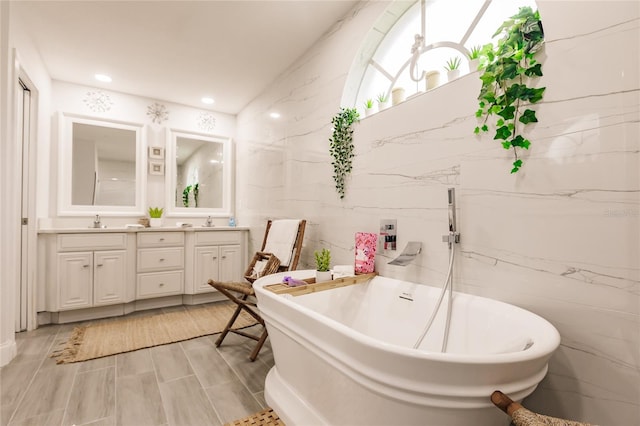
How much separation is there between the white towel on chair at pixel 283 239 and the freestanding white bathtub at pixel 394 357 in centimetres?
73

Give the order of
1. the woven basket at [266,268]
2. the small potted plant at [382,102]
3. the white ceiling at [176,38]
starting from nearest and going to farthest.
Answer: the small potted plant at [382,102], the white ceiling at [176,38], the woven basket at [266,268]

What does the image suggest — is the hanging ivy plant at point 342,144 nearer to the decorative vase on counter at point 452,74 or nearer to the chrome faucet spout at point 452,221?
the decorative vase on counter at point 452,74

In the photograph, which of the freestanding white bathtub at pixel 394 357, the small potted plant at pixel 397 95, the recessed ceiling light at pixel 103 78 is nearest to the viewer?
the freestanding white bathtub at pixel 394 357

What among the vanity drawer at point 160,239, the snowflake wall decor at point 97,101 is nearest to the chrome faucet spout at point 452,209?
the vanity drawer at point 160,239

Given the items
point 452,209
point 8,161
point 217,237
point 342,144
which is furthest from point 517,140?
point 217,237

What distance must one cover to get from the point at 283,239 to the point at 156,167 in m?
2.20

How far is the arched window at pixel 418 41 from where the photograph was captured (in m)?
1.57

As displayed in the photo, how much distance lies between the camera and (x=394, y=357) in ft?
2.72

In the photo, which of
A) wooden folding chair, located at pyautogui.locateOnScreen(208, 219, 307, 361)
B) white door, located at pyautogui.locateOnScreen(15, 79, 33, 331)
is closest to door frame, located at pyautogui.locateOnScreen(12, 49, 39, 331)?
white door, located at pyautogui.locateOnScreen(15, 79, 33, 331)

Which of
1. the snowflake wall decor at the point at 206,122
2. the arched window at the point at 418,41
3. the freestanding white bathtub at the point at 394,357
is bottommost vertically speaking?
the freestanding white bathtub at the point at 394,357

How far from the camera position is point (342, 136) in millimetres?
2248

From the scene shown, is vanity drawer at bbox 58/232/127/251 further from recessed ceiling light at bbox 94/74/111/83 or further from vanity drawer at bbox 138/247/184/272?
recessed ceiling light at bbox 94/74/111/83

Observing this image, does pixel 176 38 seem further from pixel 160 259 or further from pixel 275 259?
pixel 160 259

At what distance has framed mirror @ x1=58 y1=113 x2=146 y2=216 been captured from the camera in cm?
326
